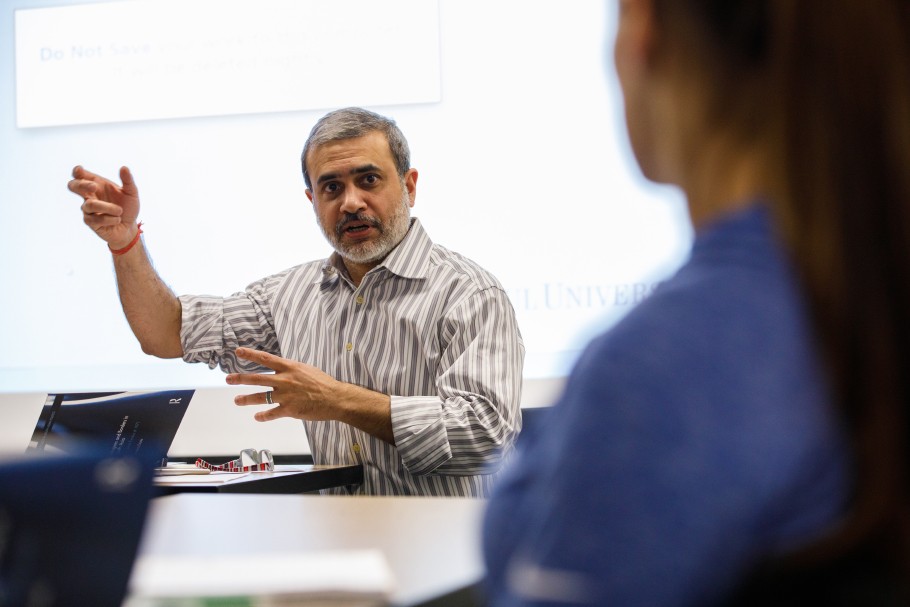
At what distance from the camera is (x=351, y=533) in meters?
1.19

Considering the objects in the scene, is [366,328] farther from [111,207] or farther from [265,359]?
[111,207]

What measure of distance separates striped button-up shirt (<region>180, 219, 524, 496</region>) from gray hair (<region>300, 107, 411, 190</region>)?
0.64 ft

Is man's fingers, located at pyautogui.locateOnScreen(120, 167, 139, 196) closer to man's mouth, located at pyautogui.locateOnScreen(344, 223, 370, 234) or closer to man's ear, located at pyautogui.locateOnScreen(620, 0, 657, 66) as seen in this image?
man's mouth, located at pyautogui.locateOnScreen(344, 223, 370, 234)

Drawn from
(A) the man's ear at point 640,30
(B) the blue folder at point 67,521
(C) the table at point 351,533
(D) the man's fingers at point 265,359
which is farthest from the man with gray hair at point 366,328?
(A) the man's ear at point 640,30

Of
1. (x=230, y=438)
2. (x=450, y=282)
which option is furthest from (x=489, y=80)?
(x=230, y=438)

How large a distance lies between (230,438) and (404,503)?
1.86m

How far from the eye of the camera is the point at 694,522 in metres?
0.45

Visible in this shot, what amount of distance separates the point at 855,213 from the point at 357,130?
205cm

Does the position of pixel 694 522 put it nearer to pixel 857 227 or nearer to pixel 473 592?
pixel 857 227

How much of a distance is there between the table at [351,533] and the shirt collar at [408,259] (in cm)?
88

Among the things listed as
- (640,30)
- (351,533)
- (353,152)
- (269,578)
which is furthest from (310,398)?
(640,30)

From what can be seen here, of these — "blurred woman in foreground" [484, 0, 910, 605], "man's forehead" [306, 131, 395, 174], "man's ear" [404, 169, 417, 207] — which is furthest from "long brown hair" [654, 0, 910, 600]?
"man's ear" [404, 169, 417, 207]

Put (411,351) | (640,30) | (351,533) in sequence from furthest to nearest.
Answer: (411,351) → (351,533) → (640,30)

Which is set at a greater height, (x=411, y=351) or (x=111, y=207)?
(x=111, y=207)
